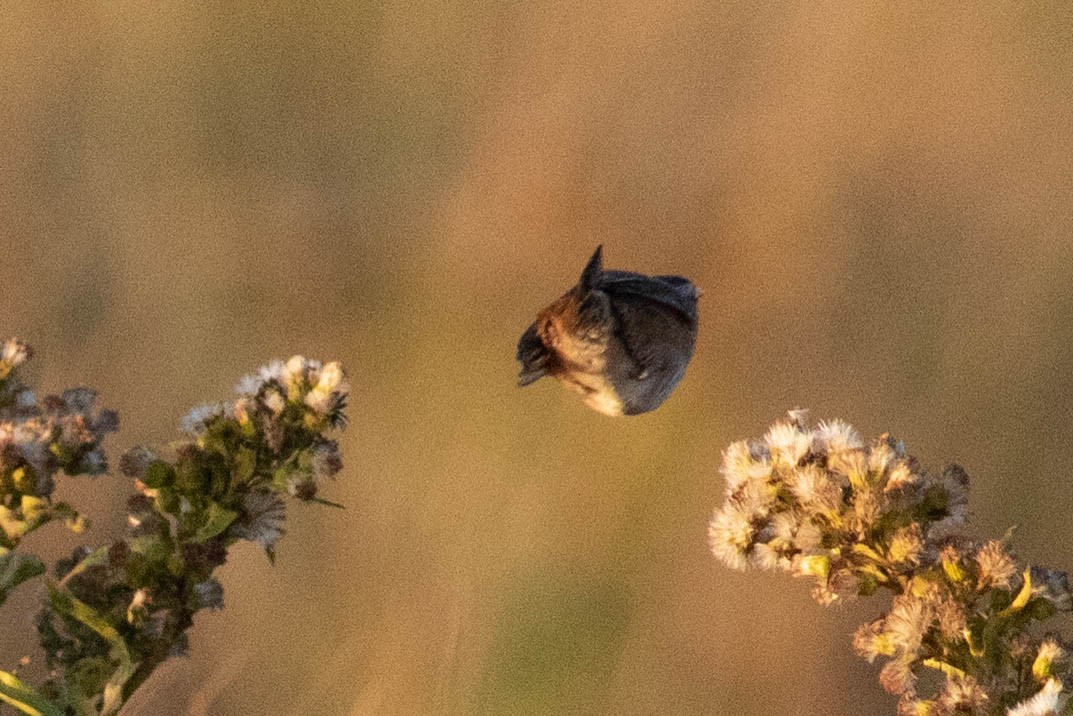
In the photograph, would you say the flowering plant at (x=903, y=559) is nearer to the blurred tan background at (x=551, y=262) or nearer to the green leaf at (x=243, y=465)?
the green leaf at (x=243, y=465)

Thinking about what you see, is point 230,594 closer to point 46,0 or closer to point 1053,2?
point 46,0

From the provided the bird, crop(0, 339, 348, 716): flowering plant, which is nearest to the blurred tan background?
the bird

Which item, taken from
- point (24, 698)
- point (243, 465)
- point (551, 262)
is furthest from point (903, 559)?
point (551, 262)

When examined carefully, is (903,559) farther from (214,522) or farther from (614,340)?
(614,340)

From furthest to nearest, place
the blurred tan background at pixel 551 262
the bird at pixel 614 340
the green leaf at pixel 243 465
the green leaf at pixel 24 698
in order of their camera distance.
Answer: the blurred tan background at pixel 551 262 < the bird at pixel 614 340 < the green leaf at pixel 243 465 < the green leaf at pixel 24 698

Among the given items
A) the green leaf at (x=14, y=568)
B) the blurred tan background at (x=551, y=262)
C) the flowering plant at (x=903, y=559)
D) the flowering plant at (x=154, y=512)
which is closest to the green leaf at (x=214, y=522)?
the flowering plant at (x=154, y=512)
